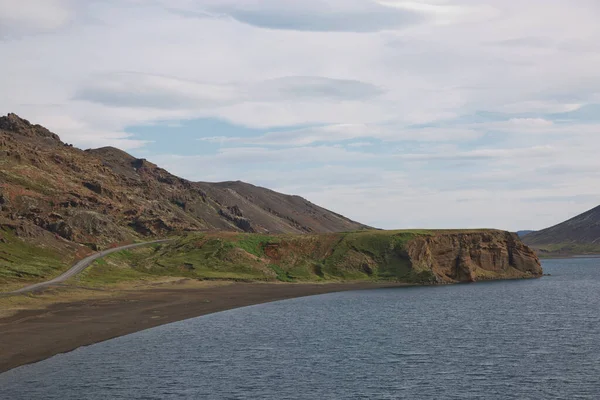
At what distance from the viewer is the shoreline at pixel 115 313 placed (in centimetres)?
6832

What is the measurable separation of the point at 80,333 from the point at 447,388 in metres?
44.1

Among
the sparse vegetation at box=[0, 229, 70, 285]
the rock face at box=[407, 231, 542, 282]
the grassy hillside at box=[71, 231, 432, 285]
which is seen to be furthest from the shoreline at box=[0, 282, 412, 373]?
the rock face at box=[407, 231, 542, 282]

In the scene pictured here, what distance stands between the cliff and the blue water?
51.8m

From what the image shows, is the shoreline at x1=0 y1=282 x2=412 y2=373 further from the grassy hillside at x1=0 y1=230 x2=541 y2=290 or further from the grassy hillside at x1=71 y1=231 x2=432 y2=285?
the grassy hillside at x1=0 y1=230 x2=541 y2=290

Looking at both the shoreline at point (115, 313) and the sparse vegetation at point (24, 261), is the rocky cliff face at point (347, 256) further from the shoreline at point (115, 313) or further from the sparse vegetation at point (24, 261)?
the sparse vegetation at point (24, 261)

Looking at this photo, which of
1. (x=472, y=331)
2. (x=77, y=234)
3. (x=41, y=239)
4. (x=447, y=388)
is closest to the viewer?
(x=447, y=388)

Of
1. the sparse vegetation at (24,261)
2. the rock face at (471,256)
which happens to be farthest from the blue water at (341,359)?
the rock face at (471,256)

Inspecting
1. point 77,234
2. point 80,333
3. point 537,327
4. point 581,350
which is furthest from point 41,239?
point 581,350

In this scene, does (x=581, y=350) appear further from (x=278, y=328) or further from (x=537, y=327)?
(x=278, y=328)

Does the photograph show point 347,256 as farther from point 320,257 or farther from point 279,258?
point 279,258

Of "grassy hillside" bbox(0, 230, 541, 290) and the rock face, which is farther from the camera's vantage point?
the rock face

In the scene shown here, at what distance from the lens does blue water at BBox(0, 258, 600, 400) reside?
171 feet

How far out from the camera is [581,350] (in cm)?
6844

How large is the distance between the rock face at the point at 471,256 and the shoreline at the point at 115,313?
27978mm
